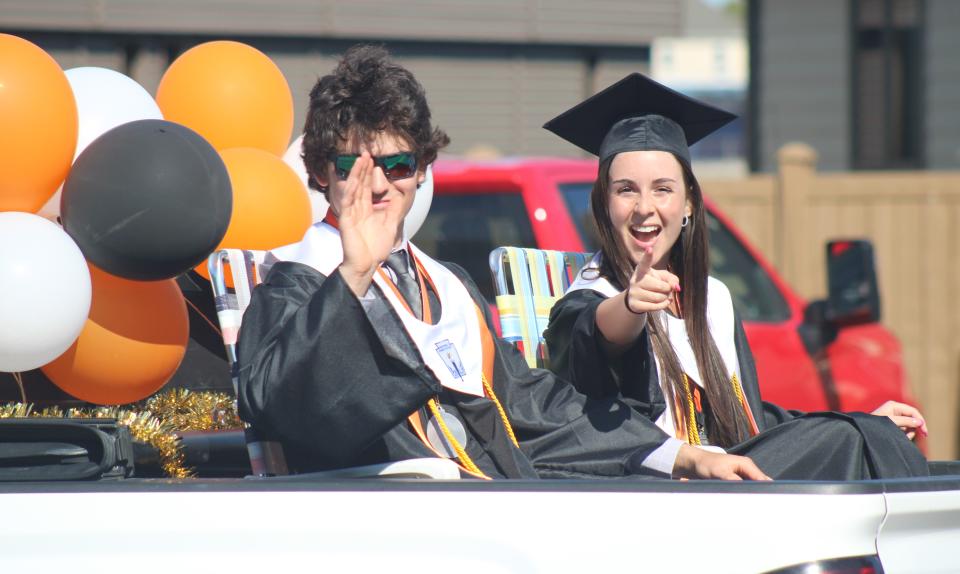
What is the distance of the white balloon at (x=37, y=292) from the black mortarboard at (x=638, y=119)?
121 centimetres

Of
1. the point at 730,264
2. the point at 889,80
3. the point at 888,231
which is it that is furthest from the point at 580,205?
the point at 889,80

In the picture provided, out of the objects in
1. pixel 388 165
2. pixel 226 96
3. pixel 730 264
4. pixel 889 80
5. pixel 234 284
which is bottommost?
pixel 730 264

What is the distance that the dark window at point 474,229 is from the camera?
5402 millimetres

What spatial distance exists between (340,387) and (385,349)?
11 centimetres

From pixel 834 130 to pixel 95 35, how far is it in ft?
28.8

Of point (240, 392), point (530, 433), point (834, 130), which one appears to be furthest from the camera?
point (834, 130)

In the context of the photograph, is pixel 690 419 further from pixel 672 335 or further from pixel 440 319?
pixel 440 319

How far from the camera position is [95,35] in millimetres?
9766

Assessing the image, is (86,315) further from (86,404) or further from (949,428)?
(949,428)

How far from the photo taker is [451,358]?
104 inches

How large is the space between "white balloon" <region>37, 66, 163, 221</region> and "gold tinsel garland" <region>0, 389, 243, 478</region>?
45 centimetres

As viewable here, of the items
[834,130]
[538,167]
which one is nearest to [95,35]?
[538,167]
